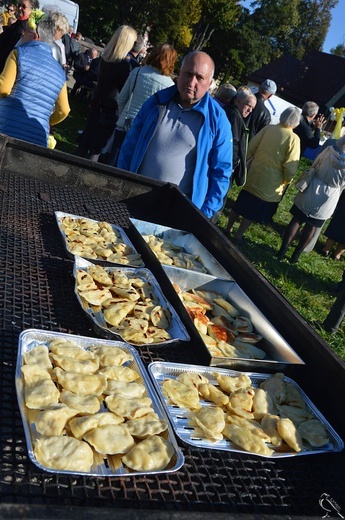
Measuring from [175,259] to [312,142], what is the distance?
251 inches

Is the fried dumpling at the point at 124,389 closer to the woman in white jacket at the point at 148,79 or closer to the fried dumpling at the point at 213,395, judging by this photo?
the fried dumpling at the point at 213,395

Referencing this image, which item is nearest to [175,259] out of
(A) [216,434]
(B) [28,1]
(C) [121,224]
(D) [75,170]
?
(C) [121,224]

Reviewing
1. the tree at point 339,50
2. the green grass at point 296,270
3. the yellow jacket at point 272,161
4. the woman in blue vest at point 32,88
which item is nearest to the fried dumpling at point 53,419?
the woman in blue vest at point 32,88

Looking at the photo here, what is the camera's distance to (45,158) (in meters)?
3.02

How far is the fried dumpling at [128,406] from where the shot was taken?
1372mm

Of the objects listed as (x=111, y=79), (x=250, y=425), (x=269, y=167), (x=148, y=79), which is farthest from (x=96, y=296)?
(x=269, y=167)

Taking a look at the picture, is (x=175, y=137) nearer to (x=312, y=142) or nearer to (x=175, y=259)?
(x=175, y=259)

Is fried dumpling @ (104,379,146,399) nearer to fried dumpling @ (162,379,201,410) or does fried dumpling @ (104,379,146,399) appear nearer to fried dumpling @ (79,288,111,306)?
fried dumpling @ (162,379,201,410)

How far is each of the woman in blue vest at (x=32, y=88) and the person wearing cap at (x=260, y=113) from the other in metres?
3.47

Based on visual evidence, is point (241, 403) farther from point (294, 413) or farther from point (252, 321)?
point (252, 321)

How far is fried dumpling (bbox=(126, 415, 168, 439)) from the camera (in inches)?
51.7

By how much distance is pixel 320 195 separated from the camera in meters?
6.48

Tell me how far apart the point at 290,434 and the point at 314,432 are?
0.33 feet

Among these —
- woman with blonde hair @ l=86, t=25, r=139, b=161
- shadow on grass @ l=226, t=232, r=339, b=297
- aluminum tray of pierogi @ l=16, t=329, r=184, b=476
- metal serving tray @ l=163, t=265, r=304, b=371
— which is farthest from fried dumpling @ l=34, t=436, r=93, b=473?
shadow on grass @ l=226, t=232, r=339, b=297
